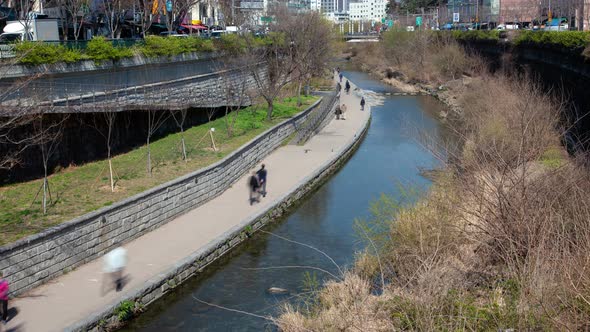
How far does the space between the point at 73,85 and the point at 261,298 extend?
14150 millimetres

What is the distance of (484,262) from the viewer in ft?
49.7

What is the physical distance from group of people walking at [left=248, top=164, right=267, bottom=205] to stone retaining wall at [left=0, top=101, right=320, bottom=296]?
1.54m

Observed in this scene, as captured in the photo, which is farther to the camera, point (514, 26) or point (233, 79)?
point (514, 26)

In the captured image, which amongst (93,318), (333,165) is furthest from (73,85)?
(93,318)

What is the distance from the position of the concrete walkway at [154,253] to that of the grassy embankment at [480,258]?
4167mm

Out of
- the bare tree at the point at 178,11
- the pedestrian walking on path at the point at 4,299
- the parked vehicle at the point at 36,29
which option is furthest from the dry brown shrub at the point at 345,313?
the bare tree at the point at 178,11

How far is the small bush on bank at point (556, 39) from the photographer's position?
3572 cm

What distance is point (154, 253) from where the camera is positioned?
19094mm

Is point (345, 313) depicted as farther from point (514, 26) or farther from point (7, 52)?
point (514, 26)

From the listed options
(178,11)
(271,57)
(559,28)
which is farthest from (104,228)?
(559,28)

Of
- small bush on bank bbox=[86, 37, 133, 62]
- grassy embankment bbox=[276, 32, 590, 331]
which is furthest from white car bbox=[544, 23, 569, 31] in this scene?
grassy embankment bbox=[276, 32, 590, 331]

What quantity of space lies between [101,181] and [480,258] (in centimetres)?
1333

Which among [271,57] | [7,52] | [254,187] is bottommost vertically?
[254,187]

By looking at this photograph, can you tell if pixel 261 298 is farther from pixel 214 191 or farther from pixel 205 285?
pixel 214 191
